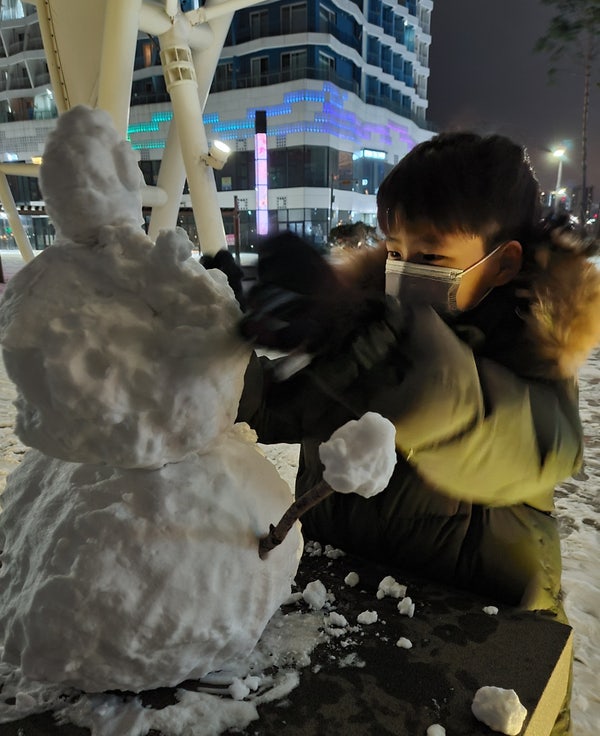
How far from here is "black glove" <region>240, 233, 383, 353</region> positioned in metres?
0.78

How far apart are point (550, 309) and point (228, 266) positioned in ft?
1.99

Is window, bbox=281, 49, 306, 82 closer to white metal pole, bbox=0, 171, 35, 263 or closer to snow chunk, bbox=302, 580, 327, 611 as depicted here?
white metal pole, bbox=0, 171, 35, 263

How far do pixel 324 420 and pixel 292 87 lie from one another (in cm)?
2281

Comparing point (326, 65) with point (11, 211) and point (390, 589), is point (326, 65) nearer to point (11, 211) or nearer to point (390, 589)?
point (11, 211)

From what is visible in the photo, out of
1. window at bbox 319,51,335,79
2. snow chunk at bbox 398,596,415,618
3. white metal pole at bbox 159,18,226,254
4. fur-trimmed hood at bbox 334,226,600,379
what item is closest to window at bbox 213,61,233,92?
window at bbox 319,51,335,79

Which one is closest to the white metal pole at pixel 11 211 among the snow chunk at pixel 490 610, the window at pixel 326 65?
the snow chunk at pixel 490 610

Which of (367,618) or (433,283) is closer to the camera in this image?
(367,618)

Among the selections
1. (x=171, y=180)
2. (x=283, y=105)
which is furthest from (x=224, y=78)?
(x=171, y=180)

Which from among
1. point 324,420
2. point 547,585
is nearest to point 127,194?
point 324,420

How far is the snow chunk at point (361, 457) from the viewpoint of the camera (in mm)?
688

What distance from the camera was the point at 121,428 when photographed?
733mm

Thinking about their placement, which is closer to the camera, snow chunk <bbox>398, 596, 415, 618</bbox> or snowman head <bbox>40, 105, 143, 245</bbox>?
snowman head <bbox>40, 105, 143, 245</bbox>

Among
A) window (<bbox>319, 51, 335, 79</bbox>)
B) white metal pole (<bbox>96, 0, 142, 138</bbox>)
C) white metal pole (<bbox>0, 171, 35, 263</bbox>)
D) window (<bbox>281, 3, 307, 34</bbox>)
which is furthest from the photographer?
window (<bbox>319, 51, 335, 79</bbox>)

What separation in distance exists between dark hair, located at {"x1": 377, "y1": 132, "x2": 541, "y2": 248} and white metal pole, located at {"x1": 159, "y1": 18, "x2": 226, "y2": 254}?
4.21 metres
